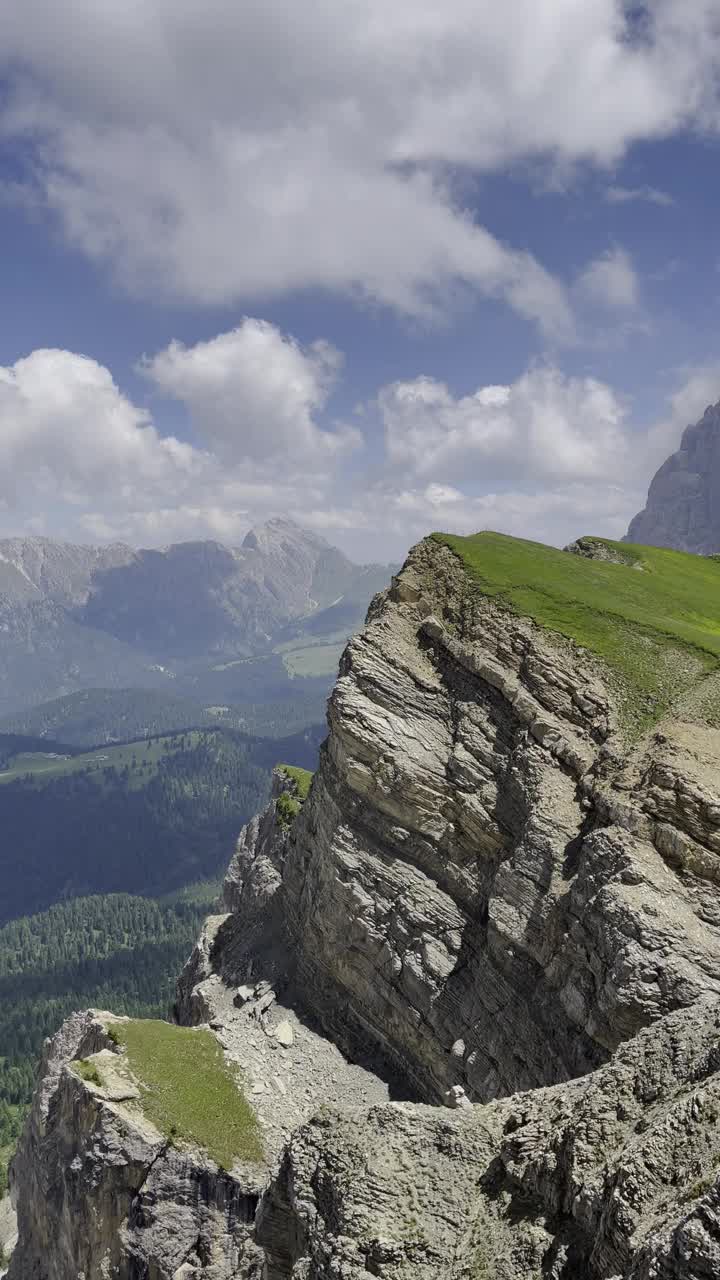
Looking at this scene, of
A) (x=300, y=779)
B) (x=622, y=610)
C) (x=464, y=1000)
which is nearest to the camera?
(x=464, y=1000)

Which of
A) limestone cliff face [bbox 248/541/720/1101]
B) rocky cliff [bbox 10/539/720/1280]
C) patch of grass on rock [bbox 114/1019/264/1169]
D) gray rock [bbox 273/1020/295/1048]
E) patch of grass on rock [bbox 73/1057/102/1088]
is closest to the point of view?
rocky cliff [bbox 10/539/720/1280]

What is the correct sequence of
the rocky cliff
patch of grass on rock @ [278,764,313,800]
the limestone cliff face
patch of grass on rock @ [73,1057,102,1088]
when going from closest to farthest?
the rocky cliff, the limestone cliff face, patch of grass on rock @ [73,1057,102,1088], patch of grass on rock @ [278,764,313,800]

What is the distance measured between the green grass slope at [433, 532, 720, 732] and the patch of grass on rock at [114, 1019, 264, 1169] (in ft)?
93.4

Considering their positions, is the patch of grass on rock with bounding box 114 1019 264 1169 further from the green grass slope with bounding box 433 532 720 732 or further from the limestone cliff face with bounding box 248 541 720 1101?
the green grass slope with bounding box 433 532 720 732

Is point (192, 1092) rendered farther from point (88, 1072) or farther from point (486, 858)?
point (486, 858)

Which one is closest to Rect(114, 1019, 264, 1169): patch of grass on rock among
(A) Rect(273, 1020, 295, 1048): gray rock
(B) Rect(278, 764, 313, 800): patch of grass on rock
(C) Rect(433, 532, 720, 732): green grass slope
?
(A) Rect(273, 1020, 295, 1048): gray rock

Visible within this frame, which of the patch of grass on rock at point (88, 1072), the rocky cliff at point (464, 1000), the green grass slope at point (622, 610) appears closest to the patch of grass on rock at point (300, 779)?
the rocky cliff at point (464, 1000)

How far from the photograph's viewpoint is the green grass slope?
39.7 metres

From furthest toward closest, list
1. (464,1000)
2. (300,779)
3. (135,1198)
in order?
1. (300,779)
2. (464,1000)
3. (135,1198)

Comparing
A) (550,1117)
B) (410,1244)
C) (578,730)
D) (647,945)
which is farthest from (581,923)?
(410,1244)

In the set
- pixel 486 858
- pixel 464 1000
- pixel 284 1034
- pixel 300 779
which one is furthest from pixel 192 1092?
pixel 300 779

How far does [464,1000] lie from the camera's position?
37.6 meters

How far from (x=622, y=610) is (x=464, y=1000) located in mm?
24057

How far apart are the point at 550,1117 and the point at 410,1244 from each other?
4.51 meters
